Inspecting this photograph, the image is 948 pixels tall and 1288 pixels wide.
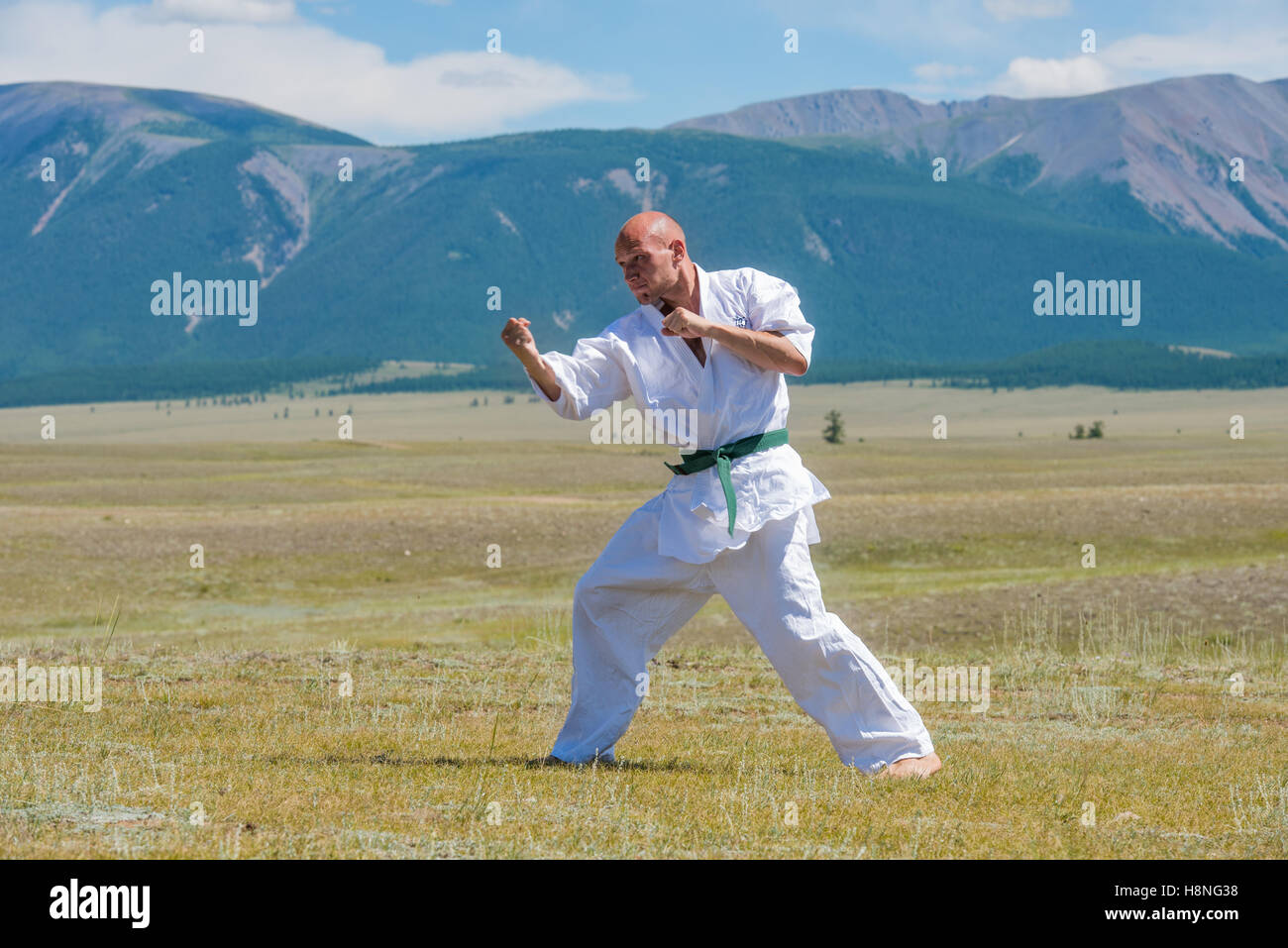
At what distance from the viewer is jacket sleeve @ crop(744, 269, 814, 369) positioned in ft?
29.9

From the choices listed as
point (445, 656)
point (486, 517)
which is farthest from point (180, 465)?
point (445, 656)

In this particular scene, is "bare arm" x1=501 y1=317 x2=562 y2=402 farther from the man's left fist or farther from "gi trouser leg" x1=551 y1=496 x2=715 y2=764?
"gi trouser leg" x1=551 y1=496 x2=715 y2=764

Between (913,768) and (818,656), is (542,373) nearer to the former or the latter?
(818,656)

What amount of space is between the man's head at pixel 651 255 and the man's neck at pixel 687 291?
0.04 meters

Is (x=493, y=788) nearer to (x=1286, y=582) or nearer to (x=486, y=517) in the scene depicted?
(x=1286, y=582)

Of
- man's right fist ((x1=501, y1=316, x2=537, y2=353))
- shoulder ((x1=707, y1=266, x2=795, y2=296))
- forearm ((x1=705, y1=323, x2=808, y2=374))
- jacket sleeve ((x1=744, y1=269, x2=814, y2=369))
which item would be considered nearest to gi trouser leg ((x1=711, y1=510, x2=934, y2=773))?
forearm ((x1=705, y1=323, x2=808, y2=374))

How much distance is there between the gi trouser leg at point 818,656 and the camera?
900 centimetres

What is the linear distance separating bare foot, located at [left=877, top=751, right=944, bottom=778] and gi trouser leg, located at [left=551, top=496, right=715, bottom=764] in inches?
Result: 59.2

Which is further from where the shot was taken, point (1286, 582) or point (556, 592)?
point (556, 592)

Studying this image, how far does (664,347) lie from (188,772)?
3.65 m

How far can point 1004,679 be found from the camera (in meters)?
15.0

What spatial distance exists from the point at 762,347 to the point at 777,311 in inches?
16.7
